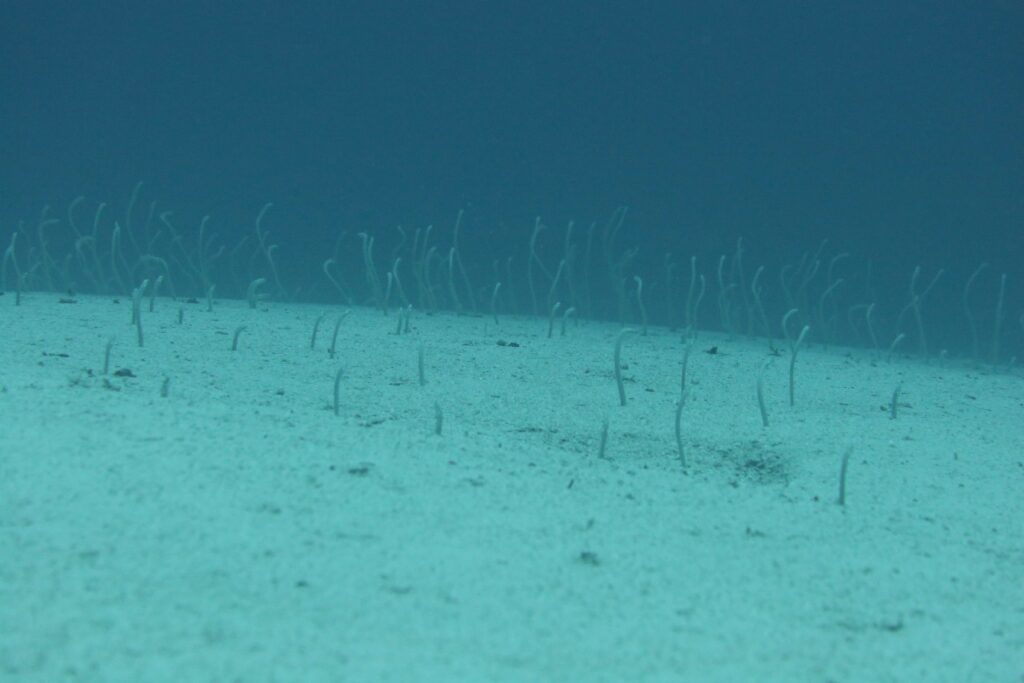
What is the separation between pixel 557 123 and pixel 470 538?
48.8 feet

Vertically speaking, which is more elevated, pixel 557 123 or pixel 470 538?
pixel 557 123

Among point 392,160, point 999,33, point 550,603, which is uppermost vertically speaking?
point 999,33

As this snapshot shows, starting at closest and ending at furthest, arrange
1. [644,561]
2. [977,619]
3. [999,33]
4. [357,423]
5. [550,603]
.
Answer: [550,603] < [977,619] < [644,561] < [357,423] < [999,33]

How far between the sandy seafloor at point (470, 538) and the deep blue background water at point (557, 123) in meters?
11.7

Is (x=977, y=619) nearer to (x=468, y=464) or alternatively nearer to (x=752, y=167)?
(x=468, y=464)

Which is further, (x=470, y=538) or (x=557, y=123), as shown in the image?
(x=557, y=123)

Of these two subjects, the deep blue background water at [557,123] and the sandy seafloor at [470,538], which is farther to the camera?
the deep blue background water at [557,123]

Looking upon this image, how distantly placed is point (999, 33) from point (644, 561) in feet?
53.3

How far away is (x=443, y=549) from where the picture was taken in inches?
79.5

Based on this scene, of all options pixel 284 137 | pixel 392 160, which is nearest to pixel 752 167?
pixel 392 160

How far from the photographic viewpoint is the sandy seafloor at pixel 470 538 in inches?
62.2

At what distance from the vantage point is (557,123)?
1608cm

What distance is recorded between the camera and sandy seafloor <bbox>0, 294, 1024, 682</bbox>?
1580mm

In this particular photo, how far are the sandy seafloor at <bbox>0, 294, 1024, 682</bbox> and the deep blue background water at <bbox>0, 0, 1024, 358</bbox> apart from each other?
38.5ft
